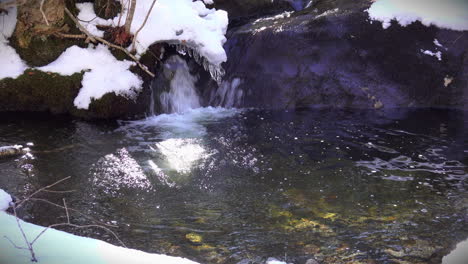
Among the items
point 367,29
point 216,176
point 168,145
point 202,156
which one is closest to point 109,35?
point 168,145

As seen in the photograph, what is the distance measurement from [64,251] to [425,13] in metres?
8.11

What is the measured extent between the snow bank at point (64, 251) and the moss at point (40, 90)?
4266 millimetres

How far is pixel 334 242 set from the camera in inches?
149

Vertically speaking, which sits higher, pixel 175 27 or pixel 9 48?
pixel 175 27

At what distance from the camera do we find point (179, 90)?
26.2 feet

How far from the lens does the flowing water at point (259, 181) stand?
3.80 meters

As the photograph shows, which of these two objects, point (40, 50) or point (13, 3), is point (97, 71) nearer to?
point (40, 50)

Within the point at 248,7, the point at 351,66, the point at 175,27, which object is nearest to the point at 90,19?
the point at 175,27

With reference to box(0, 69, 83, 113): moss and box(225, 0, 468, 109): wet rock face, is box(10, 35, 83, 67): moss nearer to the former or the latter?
box(0, 69, 83, 113): moss

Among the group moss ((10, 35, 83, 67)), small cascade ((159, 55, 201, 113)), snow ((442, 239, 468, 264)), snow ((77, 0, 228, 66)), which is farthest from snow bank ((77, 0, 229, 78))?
snow ((442, 239, 468, 264))

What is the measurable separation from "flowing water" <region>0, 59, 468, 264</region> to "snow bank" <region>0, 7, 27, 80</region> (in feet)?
2.89

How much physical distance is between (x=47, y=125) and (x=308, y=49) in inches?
202

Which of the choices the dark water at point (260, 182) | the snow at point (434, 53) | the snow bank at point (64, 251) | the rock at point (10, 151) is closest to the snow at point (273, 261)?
the dark water at point (260, 182)

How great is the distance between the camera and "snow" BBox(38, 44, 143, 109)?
705cm
